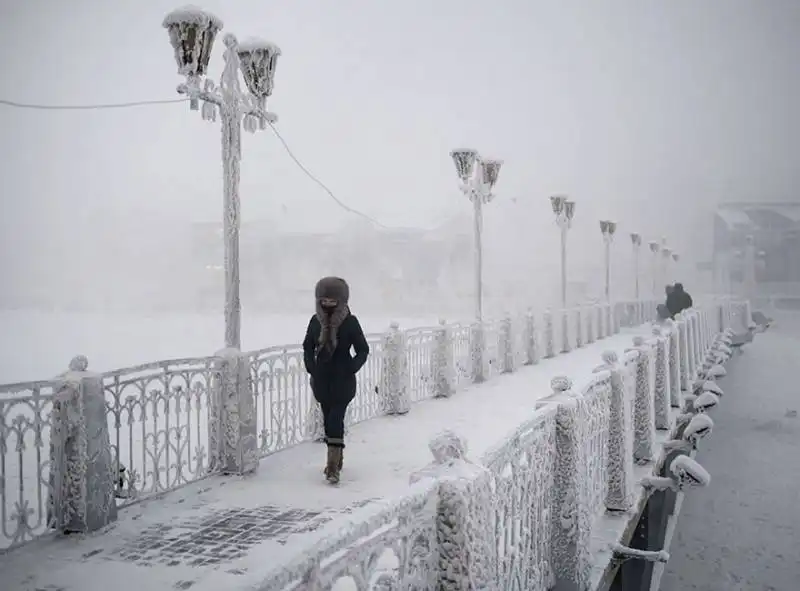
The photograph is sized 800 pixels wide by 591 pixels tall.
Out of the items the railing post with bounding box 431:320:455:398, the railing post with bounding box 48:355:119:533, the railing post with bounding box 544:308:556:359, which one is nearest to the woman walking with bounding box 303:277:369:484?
the railing post with bounding box 48:355:119:533

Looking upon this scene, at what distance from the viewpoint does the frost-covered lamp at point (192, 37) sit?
7340mm

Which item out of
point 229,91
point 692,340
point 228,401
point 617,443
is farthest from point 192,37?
point 692,340

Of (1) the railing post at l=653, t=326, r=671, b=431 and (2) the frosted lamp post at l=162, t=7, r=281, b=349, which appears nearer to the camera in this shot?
(2) the frosted lamp post at l=162, t=7, r=281, b=349

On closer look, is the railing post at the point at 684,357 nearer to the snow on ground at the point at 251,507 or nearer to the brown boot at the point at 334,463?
the snow on ground at the point at 251,507

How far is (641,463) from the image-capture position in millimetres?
8438

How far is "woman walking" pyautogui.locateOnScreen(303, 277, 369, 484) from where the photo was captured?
7062mm

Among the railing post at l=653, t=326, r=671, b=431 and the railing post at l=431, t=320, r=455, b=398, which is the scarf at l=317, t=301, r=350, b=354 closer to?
the railing post at l=653, t=326, r=671, b=431

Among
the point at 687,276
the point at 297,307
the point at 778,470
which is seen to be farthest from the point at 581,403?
the point at 687,276

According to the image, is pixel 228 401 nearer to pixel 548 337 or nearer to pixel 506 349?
pixel 506 349

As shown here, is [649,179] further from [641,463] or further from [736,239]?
[641,463]

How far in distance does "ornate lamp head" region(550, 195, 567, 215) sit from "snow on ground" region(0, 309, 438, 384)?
36.1 ft

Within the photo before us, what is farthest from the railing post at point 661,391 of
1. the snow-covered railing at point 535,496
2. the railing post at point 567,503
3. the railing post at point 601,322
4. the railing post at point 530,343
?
the railing post at point 601,322

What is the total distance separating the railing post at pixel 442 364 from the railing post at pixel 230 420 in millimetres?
6123

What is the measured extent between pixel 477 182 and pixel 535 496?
41.8 ft
